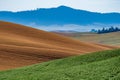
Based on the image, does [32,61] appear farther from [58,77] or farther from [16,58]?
[58,77]

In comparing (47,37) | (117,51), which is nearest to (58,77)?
(117,51)

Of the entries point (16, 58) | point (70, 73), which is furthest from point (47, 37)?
point (70, 73)

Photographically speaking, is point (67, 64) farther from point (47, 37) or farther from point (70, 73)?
point (47, 37)

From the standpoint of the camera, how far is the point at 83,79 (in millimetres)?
20656

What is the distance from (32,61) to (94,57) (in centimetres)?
1572

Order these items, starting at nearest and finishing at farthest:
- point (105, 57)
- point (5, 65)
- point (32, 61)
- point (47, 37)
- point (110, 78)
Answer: point (110, 78)
point (105, 57)
point (5, 65)
point (32, 61)
point (47, 37)

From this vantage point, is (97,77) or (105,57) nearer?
(97,77)

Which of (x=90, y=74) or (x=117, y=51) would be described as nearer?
(x=90, y=74)

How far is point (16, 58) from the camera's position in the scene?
4344 centimetres

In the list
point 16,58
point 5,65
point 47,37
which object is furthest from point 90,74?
point 47,37

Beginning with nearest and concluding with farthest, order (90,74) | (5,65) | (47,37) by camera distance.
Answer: (90,74)
(5,65)
(47,37)

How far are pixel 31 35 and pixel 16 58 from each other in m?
27.2

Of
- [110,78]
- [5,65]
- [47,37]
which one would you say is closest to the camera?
[110,78]

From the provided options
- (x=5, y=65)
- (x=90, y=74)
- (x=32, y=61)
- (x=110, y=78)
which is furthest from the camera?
(x=32, y=61)
